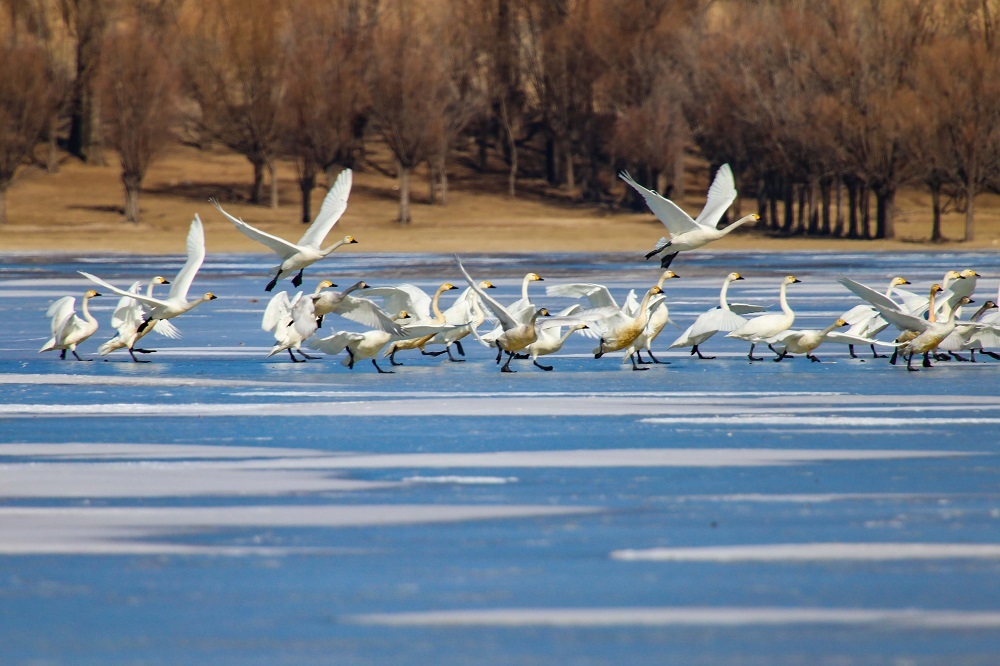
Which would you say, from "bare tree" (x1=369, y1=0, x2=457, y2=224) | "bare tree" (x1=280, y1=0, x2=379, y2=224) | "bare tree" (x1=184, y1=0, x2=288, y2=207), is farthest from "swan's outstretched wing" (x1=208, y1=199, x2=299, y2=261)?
"bare tree" (x1=184, y1=0, x2=288, y2=207)

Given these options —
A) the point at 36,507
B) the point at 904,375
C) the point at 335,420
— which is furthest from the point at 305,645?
the point at 904,375

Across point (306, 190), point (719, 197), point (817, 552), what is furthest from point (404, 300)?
point (306, 190)

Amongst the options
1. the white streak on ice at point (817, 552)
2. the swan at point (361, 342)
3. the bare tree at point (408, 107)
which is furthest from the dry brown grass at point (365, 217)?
the white streak on ice at point (817, 552)

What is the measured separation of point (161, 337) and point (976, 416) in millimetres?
10219

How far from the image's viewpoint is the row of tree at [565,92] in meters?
49.0

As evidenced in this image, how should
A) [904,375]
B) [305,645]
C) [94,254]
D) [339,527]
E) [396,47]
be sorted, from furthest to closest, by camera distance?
[396,47], [94,254], [904,375], [339,527], [305,645]

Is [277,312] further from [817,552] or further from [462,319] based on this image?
[817,552]

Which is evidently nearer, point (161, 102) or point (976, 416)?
point (976, 416)

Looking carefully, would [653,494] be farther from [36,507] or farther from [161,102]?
[161,102]

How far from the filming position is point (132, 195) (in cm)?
5688

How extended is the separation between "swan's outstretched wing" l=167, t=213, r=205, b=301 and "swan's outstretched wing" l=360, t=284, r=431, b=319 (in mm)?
1869

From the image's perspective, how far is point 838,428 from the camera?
1021cm

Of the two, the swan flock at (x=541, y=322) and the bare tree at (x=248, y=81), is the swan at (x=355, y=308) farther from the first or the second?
the bare tree at (x=248, y=81)

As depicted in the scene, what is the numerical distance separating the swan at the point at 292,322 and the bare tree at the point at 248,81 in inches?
1874
